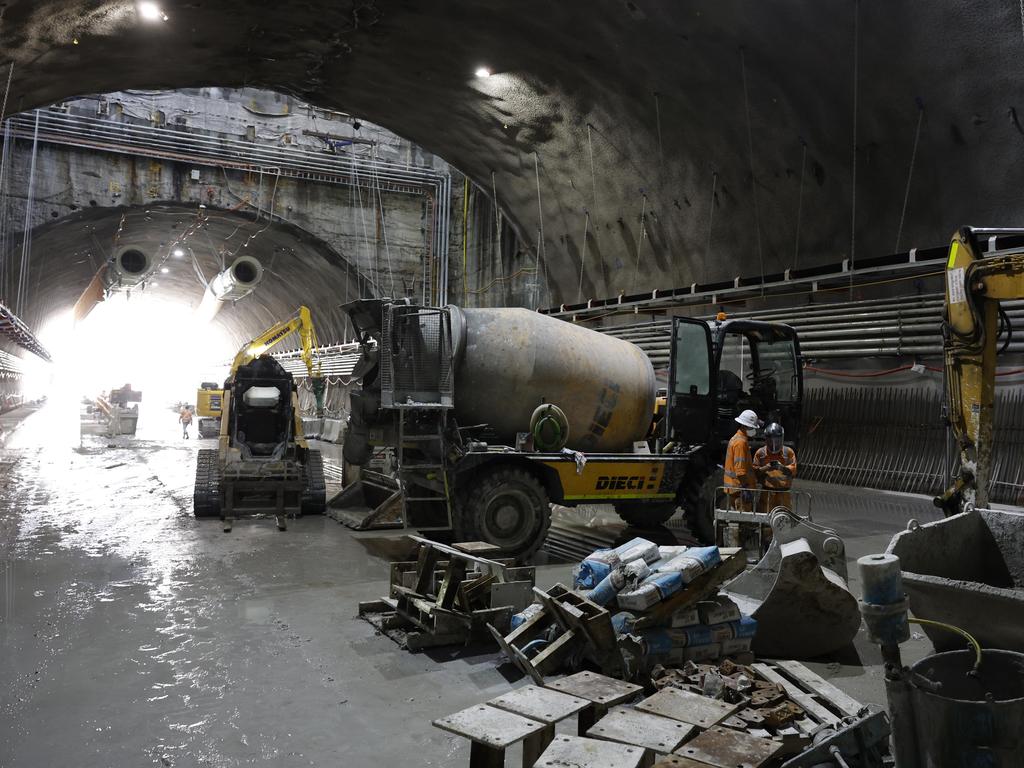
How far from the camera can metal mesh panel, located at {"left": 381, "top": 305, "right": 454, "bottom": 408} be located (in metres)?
7.75

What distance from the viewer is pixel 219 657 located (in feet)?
15.4

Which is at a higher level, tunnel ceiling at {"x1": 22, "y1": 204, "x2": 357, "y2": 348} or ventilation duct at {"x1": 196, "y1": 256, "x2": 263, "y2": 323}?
tunnel ceiling at {"x1": 22, "y1": 204, "x2": 357, "y2": 348}

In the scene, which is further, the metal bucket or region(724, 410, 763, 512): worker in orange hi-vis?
region(724, 410, 763, 512): worker in orange hi-vis

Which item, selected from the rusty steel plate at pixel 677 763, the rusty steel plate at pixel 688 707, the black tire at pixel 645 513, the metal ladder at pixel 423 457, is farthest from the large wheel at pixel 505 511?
the rusty steel plate at pixel 677 763

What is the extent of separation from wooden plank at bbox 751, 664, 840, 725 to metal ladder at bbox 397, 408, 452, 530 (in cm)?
384

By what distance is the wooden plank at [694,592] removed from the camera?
4.42 meters

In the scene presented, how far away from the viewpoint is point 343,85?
1450 cm

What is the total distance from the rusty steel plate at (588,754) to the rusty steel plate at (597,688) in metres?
0.43

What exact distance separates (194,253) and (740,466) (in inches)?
982

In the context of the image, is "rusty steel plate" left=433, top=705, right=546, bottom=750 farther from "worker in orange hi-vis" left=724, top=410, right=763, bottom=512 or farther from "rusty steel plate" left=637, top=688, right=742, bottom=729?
"worker in orange hi-vis" left=724, top=410, right=763, bottom=512

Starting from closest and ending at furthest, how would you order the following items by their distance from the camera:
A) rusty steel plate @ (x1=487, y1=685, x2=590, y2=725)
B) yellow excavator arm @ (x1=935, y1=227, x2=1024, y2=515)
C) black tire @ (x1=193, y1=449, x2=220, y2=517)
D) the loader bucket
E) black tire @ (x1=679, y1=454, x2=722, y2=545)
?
rusty steel plate @ (x1=487, y1=685, x2=590, y2=725), the loader bucket, yellow excavator arm @ (x1=935, y1=227, x2=1024, y2=515), black tire @ (x1=679, y1=454, x2=722, y2=545), black tire @ (x1=193, y1=449, x2=220, y2=517)

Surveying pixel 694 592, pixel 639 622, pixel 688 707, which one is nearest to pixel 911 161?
pixel 694 592

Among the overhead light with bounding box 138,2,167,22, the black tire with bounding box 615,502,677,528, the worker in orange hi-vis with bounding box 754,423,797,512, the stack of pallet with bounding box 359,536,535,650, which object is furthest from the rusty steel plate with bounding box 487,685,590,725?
the overhead light with bounding box 138,2,167,22

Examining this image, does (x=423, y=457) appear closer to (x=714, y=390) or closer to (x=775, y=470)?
(x=714, y=390)
